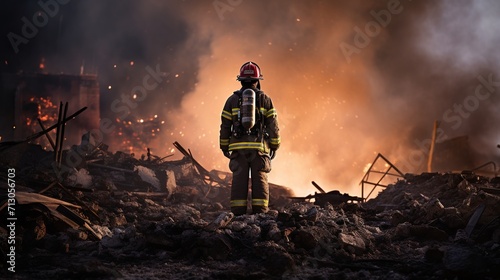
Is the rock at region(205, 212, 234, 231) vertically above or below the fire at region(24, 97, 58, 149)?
below

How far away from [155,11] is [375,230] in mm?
20541

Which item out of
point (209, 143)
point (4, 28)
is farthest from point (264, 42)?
point (4, 28)

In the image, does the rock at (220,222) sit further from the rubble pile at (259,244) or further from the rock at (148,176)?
the rock at (148,176)

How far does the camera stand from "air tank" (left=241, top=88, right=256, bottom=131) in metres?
6.08

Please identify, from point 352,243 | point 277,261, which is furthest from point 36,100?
point 277,261

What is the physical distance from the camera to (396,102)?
2269cm

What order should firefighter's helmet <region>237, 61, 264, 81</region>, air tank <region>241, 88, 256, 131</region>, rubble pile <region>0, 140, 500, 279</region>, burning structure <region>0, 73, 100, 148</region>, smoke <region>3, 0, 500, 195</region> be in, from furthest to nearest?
smoke <region>3, 0, 500, 195</region>, burning structure <region>0, 73, 100, 148</region>, firefighter's helmet <region>237, 61, 264, 81</region>, air tank <region>241, 88, 256, 131</region>, rubble pile <region>0, 140, 500, 279</region>

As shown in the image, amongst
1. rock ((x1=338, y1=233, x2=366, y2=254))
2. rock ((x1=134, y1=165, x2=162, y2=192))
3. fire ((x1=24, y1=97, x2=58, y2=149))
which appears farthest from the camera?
fire ((x1=24, y1=97, x2=58, y2=149))

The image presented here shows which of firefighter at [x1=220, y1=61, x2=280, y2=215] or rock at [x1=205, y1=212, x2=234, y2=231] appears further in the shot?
firefighter at [x1=220, y1=61, x2=280, y2=215]

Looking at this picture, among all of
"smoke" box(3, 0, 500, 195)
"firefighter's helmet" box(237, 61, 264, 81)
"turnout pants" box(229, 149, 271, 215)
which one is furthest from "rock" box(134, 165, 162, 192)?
"smoke" box(3, 0, 500, 195)

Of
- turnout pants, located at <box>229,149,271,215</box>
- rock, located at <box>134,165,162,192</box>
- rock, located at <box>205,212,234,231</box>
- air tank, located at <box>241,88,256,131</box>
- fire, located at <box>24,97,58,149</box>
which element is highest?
fire, located at <box>24,97,58,149</box>

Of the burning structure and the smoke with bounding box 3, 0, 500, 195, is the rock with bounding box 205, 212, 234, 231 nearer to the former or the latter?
the smoke with bounding box 3, 0, 500, 195

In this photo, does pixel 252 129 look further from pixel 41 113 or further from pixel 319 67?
pixel 41 113

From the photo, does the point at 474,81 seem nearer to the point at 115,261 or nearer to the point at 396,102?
the point at 396,102
